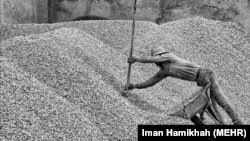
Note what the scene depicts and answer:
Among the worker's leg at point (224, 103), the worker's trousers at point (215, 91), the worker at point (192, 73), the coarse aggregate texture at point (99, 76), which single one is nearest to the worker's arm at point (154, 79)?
the worker at point (192, 73)

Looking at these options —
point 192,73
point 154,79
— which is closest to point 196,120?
point 192,73

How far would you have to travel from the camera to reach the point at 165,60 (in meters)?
6.89

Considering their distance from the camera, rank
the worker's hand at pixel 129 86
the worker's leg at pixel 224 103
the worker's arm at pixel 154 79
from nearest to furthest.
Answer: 1. the worker's leg at pixel 224 103
2. the worker's arm at pixel 154 79
3. the worker's hand at pixel 129 86

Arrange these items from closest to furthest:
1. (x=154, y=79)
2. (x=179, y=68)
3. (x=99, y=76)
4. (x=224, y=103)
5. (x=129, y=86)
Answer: (x=224, y=103)
(x=179, y=68)
(x=154, y=79)
(x=129, y=86)
(x=99, y=76)

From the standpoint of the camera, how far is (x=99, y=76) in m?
7.77

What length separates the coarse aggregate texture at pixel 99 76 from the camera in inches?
246

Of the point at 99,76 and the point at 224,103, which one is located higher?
the point at 224,103

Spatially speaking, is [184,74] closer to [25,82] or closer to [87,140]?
[87,140]

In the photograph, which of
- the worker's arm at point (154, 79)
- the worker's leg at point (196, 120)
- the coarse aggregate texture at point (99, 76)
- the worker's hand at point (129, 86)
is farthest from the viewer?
the worker's hand at point (129, 86)

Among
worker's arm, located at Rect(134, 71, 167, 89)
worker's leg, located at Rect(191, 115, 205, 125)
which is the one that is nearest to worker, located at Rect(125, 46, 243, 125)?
worker's arm, located at Rect(134, 71, 167, 89)

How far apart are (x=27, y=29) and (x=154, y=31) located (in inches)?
95.5

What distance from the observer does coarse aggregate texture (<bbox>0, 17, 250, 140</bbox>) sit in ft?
20.5

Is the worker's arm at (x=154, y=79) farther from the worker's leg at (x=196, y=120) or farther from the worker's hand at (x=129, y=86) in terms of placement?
the worker's leg at (x=196, y=120)

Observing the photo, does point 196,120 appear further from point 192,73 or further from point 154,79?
point 154,79
